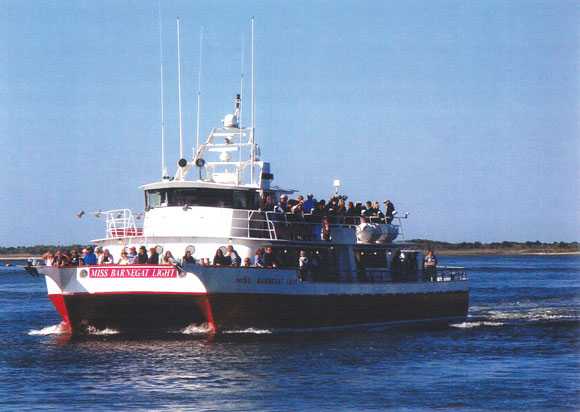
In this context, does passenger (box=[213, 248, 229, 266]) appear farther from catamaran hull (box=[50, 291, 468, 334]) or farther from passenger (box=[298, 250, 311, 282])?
passenger (box=[298, 250, 311, 282])

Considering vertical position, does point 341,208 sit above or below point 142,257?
above

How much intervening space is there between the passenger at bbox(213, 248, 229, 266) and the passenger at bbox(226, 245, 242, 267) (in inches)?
8.6

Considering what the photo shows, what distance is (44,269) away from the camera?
95.9 ft

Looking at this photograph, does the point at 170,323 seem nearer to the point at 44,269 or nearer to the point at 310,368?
the point at 44,269

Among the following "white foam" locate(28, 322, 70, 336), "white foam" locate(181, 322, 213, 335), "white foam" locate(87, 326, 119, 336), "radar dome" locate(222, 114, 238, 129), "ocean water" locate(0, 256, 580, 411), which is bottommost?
"ocean water" locate(0, 256, 580, 411)

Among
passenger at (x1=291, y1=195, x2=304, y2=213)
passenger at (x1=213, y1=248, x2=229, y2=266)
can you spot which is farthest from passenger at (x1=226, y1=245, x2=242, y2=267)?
passenger at (x1=291, y1=195, x2=304, y2=213)

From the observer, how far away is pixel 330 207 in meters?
33.4

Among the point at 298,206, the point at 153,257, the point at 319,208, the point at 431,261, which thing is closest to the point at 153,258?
the point at 153,257

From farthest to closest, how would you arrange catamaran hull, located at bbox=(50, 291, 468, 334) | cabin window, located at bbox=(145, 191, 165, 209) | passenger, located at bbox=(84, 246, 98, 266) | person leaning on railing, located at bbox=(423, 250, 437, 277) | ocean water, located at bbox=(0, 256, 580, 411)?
1. person leaning on railing, located at bbox=(423, 250, 437, 277)
2. cabin window, located at bbox=(145, 191, 165, 209)
3. passenger, located at bbox=(84, 246, 98, 266)
4. catamaran hull, located at bbox=(50, 291, 468, 334)
5. ocean water, located at bbox=(0, 256, 580, 411)

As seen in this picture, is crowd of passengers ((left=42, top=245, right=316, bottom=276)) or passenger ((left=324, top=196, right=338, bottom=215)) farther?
passenger ((left=324, top=196, right=338, bottom=215))

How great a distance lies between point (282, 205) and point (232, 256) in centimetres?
295

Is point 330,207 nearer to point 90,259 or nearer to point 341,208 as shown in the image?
point 341,208

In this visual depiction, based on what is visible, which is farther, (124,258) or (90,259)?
(90,259)

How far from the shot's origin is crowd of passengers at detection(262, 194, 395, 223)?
31719mm
